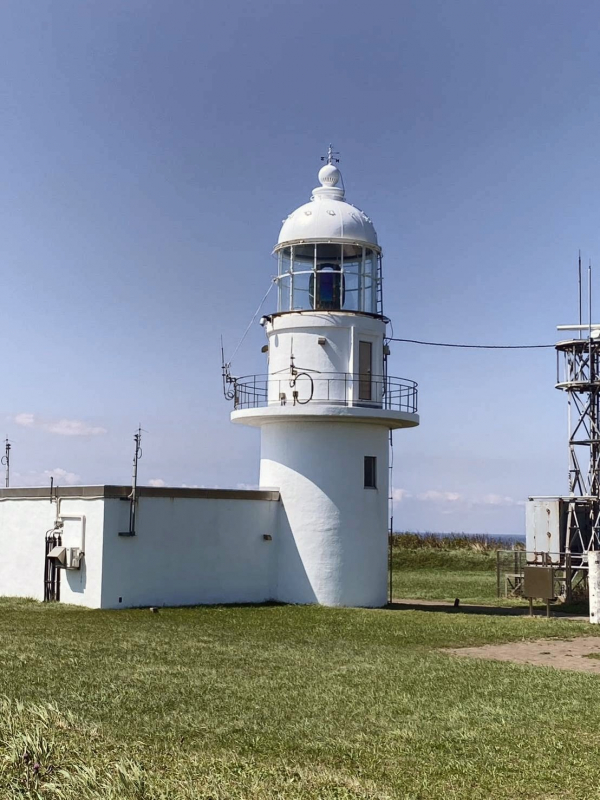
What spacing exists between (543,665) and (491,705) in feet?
13.3

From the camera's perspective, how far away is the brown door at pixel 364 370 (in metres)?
25.0

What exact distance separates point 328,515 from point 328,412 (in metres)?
2.74

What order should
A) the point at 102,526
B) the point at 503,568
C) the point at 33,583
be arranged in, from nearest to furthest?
the point at 102,526 < the point at 33,583 < the point at 503,568

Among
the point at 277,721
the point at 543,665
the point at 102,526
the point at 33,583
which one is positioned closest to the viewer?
the point at 277,721

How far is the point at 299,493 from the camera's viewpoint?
81.4ft

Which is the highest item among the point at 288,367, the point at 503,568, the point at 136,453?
the point at 288,367

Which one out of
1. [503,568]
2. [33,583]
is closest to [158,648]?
[33,583]

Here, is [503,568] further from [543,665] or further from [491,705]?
[491,705]

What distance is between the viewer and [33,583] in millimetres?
24406

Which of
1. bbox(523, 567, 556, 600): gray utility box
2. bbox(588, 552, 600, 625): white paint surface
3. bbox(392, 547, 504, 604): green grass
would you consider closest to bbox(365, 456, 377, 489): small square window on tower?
bbox(523, 567, 556, 600): gray utility box

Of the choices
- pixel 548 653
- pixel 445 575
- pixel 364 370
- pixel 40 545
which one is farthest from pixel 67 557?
pixel 445 575

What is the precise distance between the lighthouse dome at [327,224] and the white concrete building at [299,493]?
0.04 meters

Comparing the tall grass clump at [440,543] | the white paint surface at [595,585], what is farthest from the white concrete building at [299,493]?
the tall grass clump at [440,543]

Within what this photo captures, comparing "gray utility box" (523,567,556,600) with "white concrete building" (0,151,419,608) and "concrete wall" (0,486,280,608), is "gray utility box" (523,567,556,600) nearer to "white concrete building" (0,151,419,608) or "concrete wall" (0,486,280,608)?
"white concrete building" (0,151,419,608)
